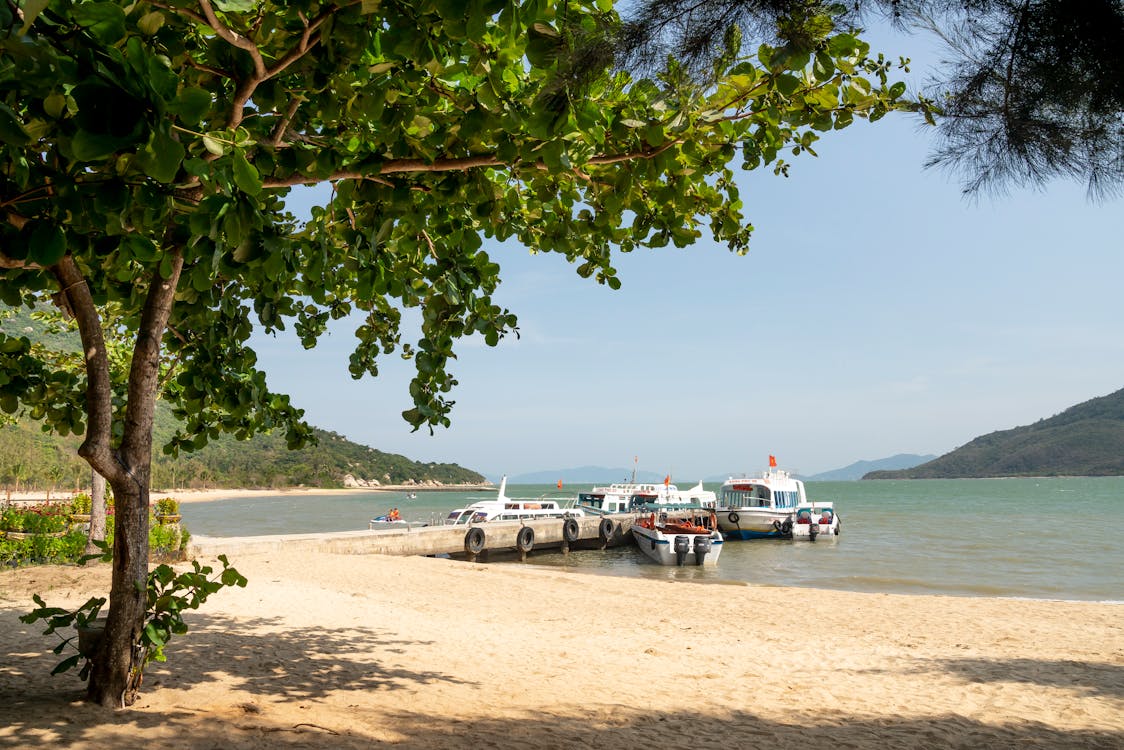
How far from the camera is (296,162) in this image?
3637 millimetres

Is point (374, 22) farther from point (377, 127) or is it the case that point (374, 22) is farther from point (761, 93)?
point (761, 93)

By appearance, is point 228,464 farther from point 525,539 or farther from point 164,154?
point 164,154

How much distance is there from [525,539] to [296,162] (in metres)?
24.0

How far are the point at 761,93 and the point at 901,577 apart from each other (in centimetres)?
2180

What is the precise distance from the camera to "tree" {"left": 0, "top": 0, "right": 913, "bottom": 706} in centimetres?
225

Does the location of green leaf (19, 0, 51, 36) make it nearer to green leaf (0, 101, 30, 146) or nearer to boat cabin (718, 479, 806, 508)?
green leaf (0, 101, 30, 146)

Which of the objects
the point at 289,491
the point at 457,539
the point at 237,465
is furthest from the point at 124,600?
the point at 237,465

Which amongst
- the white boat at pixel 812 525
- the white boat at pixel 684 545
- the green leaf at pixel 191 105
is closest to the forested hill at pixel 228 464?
the white boat at pixel 812 525

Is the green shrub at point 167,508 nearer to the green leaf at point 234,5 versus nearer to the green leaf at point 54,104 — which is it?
the green leaf at point 54,104

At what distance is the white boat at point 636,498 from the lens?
124 feet

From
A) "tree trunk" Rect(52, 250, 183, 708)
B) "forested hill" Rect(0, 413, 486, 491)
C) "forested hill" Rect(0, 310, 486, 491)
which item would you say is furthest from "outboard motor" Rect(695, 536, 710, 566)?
"forested hill" Rect(0, 413, 486, 491)

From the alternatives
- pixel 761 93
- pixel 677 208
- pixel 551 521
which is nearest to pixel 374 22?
pixel 761 93

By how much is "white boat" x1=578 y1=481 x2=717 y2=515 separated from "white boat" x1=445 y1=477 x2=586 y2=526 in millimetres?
6582

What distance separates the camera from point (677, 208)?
4789 mm
